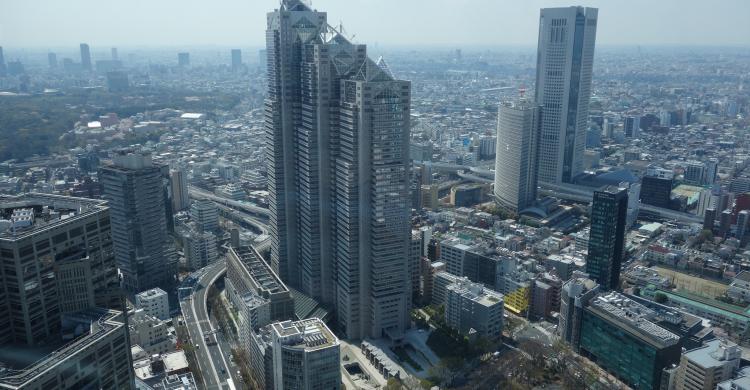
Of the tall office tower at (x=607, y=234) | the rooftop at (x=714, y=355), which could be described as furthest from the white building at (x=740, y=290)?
the rooftop at (x=714, y=355)

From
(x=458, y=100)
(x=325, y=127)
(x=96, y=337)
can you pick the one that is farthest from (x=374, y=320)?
(x=458, y=100)

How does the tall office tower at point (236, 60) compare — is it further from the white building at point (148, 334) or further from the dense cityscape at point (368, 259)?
the white building at point (148, 334)

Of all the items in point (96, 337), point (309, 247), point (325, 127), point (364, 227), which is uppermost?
point (325, 127)

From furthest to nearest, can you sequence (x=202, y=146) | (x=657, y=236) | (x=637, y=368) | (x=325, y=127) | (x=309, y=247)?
(x=202, y=146)
(x=657, y=236)
(x=309, y=247)
(x=325, y=127)
(x=637, y=368)

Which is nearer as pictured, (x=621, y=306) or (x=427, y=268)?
(x=621, y=306)

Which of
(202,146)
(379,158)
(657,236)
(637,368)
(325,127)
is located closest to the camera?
(637,368)

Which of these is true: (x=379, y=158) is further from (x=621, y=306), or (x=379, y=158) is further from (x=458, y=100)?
(x=458, y=100)

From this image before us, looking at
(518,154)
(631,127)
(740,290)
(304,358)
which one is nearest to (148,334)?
(304,358)
